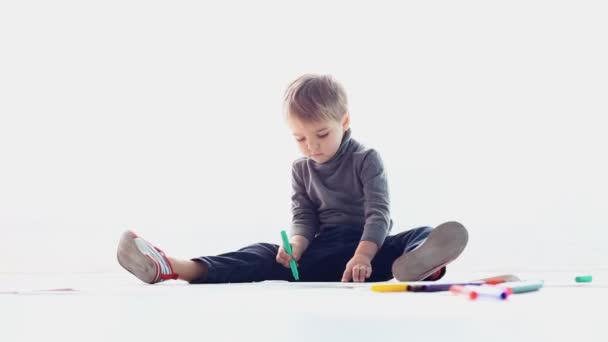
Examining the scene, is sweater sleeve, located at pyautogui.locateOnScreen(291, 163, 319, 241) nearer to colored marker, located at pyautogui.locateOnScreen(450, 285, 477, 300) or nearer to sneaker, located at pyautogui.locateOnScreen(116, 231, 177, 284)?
sneaker, located at pyautogui.locateOnScreen(116, 231, 177, 284)

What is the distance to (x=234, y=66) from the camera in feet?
6.74

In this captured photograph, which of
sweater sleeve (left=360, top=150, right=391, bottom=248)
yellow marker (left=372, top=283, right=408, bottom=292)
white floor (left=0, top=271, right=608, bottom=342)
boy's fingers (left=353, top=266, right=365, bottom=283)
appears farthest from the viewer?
sweater sleeve (left=360, top=150, right=391, bottom=248)

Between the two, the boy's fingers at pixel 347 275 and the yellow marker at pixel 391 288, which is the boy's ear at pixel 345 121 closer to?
the boy's fingers at pixel 347 275

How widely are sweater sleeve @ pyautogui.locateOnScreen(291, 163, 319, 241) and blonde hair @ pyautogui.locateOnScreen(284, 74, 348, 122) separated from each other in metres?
→ 0.19

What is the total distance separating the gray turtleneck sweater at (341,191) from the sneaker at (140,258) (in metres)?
0.35

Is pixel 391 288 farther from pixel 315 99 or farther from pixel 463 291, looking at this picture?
pixel 315 99

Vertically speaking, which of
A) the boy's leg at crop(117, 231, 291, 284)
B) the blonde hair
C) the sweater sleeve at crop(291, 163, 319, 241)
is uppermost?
Answer: the blonde hair

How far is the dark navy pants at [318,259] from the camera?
133 cm

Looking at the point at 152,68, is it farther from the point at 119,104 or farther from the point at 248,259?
the point at 248,259

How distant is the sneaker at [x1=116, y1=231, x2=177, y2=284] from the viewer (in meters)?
1.21

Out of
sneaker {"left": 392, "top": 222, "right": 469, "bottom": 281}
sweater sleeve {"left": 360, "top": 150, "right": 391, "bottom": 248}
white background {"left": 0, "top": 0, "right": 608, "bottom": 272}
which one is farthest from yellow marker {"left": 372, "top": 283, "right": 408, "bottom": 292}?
white background {"left": 0, "top": 0, "right": 608, "bottom": 272}

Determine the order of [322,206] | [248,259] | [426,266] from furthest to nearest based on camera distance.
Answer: [322,206] → [248,259] → [426,266]

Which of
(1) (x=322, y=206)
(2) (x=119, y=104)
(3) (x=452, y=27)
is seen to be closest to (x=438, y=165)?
(3) (x=452, y=27)

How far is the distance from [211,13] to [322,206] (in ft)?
2.65
